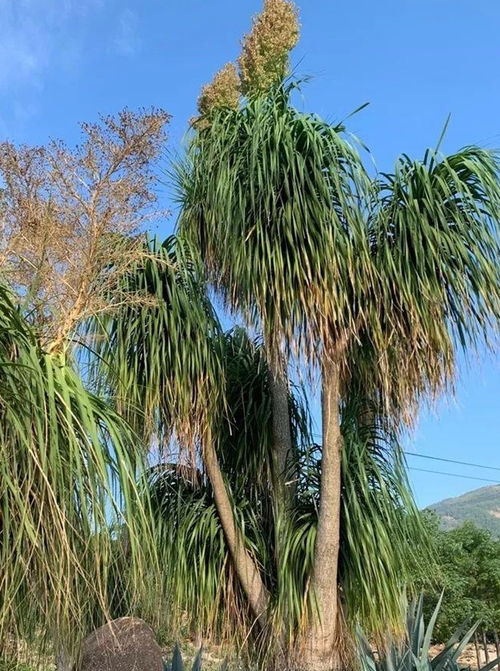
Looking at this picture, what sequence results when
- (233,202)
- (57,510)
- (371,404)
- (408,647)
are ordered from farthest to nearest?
(371,404), (233,202), (408,647), (57,510)

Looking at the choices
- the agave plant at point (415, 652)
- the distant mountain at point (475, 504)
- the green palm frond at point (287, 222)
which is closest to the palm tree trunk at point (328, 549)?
the agave plant at point (415, 652)

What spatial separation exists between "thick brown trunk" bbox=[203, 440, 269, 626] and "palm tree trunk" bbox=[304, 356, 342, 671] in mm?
396

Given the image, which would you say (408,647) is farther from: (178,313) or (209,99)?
(209,99)

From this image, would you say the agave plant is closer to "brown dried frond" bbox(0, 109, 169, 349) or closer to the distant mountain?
"brown dried frond" bbox(0, 109, 169, 349)

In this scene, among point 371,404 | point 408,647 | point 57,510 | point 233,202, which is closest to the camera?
point 57,510

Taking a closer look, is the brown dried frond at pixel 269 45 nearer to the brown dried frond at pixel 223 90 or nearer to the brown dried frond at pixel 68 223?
the brown dried frond at pixel 223 90

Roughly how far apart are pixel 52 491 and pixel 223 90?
4149 mm

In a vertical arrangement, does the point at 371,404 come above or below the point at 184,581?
above

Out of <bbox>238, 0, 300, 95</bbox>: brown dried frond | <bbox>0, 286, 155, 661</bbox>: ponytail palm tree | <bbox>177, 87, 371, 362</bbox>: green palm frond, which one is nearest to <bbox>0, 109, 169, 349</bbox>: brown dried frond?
A: <bbox>0, 286, 155, 661</bbox>: ponytail palm tree

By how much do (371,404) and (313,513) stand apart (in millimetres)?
764

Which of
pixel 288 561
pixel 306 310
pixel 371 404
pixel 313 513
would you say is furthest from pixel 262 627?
pixel 306 310

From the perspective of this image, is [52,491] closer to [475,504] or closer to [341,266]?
[341,266]

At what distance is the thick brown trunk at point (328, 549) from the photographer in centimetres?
411

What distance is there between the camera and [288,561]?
430 centimetres
